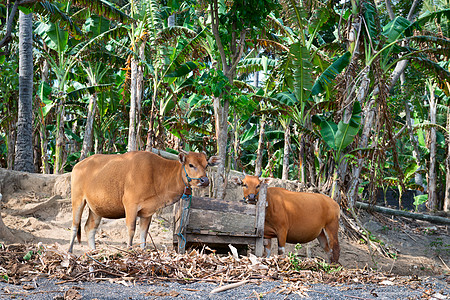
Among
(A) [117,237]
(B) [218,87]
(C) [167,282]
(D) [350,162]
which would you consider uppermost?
(B) [218,87]

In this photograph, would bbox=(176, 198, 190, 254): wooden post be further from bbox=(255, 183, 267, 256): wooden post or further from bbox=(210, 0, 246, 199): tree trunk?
bbox=(210, 0, 246, 199): tree trunk

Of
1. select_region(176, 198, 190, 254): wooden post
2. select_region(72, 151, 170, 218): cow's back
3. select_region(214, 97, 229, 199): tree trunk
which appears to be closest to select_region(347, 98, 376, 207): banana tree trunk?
select_region(214, 97, 229, 199): tree trunk

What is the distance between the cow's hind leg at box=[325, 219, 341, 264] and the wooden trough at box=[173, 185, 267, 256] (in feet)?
7.28

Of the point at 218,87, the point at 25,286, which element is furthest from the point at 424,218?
the point at 25,286

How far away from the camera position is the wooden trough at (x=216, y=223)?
636 centimetres

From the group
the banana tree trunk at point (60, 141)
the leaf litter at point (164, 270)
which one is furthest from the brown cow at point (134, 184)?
the banana tree trunk at point (60, 141)

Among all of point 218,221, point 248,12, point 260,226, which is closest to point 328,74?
point 248,12

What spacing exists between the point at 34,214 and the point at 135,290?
19.9 feet

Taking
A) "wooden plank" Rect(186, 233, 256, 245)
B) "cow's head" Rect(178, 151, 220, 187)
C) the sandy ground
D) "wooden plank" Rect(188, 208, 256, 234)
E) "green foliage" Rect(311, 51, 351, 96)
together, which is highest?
"green foliage" Rect(311, 51, 351, 96)

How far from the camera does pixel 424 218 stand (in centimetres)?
1387

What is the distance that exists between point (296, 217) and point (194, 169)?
2223mm

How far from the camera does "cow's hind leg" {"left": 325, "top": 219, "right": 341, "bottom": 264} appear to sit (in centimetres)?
830

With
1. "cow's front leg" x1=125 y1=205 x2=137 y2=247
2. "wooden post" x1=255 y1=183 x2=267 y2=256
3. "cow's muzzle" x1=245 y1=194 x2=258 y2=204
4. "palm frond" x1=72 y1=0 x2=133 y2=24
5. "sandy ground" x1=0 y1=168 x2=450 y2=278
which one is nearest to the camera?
"wooden post" x1=255 y1=183 x2=267 y2=256

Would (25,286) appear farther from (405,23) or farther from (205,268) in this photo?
(405,23)
